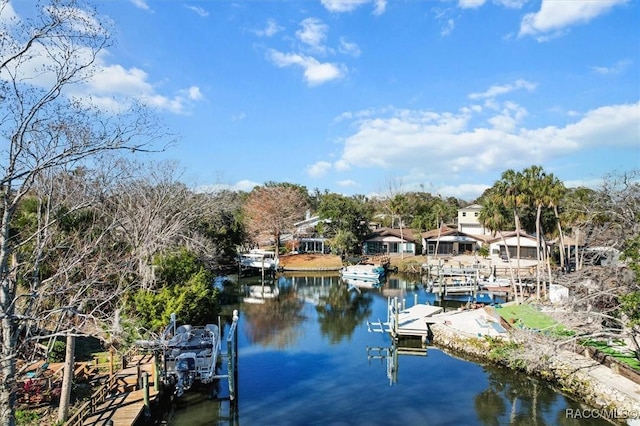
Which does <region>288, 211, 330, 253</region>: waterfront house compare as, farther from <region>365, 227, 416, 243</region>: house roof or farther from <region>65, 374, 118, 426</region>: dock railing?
<region>65, 374, 118, 426</region>: dock railing

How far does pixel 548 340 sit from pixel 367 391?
23.4 ft

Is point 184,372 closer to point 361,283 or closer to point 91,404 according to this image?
point 91,404

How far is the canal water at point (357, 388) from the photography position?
15.2 m

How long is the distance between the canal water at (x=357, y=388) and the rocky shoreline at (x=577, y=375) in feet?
1.64

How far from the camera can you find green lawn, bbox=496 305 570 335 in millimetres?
20938

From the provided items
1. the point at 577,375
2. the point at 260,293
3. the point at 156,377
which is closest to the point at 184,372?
the point at 156,377

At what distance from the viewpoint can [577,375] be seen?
1670 centimetres

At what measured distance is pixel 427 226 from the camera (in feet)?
210

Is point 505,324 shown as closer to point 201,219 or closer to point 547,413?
point 547,413

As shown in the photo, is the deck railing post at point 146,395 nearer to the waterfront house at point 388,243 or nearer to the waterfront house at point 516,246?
the waterfront house at point 516,246

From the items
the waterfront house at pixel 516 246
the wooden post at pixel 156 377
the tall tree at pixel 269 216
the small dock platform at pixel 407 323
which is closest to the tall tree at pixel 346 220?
the tall tree at pixel 269 216

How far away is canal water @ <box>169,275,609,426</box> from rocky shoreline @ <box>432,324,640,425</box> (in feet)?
1.64

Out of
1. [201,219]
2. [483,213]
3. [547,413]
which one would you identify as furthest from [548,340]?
[201,219]

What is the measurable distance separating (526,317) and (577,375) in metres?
6.52
